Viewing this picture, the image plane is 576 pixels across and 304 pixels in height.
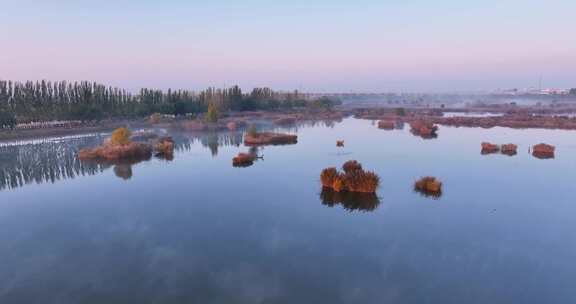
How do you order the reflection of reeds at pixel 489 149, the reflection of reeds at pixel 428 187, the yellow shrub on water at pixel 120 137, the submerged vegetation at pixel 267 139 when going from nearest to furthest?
the reflection of reeds at pixel 428 187
the reflection of reeds at pixel 489 149
the yellow shrub on water at pixel 120 137
the submerged vegetation at pixel 267 139

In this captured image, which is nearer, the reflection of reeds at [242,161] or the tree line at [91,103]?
the reflection of reeds at [242,161]

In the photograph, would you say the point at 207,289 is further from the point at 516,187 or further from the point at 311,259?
the point at 516,187

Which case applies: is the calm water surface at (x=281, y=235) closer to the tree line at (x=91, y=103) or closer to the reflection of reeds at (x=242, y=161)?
the reflection of reeds at (x=242, y=161)

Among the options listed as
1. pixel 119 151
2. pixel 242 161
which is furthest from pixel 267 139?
pixel 119 151

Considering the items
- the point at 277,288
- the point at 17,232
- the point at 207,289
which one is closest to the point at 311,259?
the point at 277,288

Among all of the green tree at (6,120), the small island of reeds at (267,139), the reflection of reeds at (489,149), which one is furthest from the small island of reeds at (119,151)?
the reflection of reeds at (489,149)

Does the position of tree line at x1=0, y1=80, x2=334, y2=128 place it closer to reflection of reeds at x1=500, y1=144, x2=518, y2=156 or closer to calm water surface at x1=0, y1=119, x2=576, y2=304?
calm water surface at x1=0, y1=119, x2=576, y2=304

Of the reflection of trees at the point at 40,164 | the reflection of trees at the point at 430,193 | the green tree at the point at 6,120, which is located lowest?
the reflection of trees at the point at 430,193
